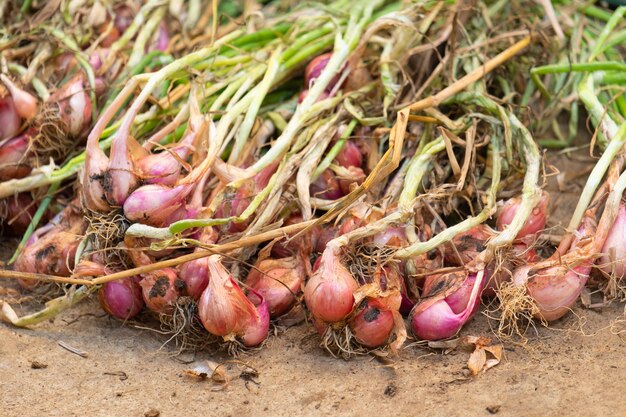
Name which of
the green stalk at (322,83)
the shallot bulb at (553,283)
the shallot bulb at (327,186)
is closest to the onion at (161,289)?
the green stalk at (322,83)

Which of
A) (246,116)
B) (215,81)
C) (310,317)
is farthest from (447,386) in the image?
(215,81)

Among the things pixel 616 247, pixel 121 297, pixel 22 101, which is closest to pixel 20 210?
pixel 22 101

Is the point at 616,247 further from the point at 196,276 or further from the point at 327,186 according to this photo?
the point at 196,276

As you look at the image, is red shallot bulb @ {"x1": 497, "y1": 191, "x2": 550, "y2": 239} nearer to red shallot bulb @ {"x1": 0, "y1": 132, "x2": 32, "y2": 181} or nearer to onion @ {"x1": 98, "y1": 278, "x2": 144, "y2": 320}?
onion @ {"x1": 98, "y1": 278, "x2": 144, "y2": 320}

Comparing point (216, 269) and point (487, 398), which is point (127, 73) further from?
point (487, 398)

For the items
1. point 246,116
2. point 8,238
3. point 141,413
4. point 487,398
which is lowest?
point 8,238

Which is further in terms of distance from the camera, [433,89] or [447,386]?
[433,89]
